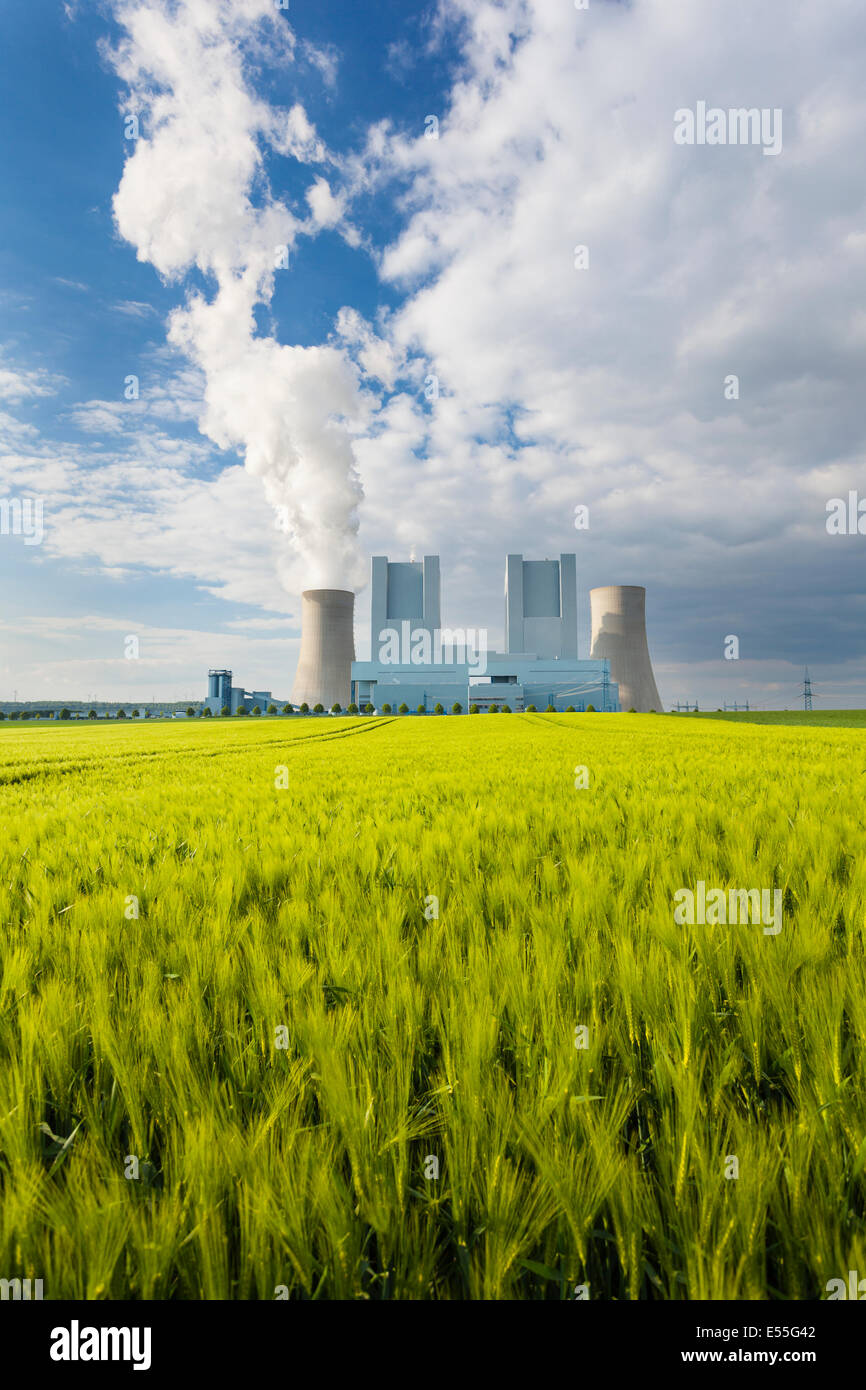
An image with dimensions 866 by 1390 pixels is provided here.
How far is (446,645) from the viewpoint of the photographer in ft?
278

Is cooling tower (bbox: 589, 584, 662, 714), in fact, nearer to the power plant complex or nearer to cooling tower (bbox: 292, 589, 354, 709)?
the power plant complex

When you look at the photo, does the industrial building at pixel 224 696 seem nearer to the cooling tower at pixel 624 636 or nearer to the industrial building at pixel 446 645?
the industrial building at pixel 446 645

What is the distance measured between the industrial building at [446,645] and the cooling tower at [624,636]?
36.3 ft

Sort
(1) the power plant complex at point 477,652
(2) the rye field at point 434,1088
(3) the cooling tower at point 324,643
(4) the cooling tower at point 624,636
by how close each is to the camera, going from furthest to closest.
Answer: (1) the power plant complex at point 477,652
(4) the cooling tower at point 624,636
(3) the cooling tower at point 324,643
(2) the rye field at point 434,1088

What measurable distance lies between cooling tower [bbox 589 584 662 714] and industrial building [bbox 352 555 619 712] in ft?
36.3

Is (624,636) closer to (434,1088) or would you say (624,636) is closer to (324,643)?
(324,643)

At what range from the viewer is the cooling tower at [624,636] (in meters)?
68.4

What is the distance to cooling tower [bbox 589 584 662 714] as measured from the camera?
2692 inches

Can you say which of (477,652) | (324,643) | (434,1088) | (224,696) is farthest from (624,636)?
(434,1088)

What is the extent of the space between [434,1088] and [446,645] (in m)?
83.9

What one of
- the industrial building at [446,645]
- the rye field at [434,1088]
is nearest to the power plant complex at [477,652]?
the industrial building at [446,645]

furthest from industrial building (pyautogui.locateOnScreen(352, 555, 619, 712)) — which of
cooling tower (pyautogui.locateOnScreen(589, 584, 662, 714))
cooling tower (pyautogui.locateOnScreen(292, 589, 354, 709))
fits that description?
cooling tower (pyautogui.locateOnScreen(292, 589, 354, 709))
